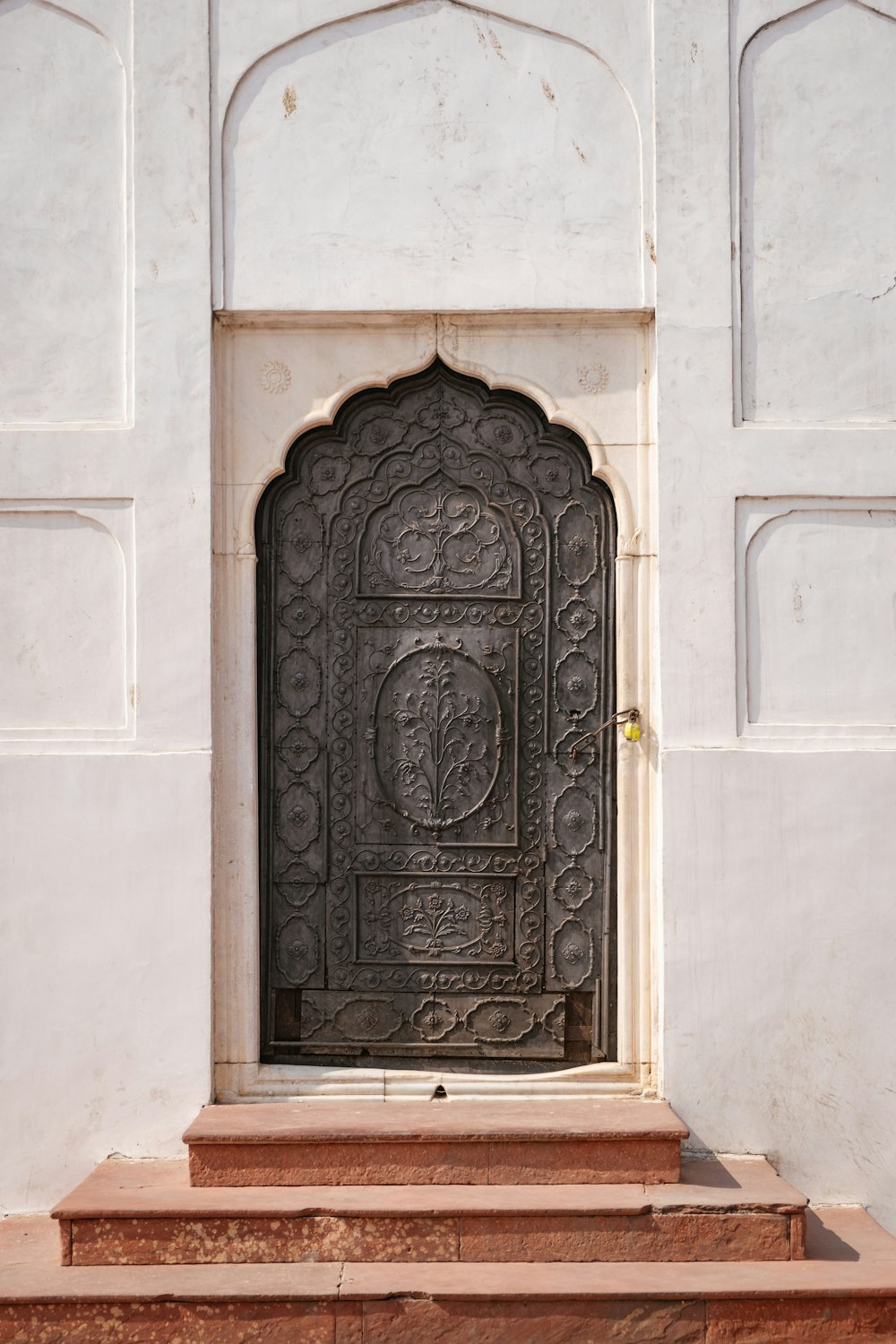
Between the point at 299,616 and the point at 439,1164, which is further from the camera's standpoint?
the point at 299,616

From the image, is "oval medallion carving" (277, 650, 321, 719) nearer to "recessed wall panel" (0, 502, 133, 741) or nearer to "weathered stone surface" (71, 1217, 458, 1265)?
"recessed wall panel" (0, 502, 133, 741)

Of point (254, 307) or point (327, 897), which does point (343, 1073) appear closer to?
point (327, 897)

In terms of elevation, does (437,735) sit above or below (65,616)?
below

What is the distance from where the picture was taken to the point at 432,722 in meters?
4.88

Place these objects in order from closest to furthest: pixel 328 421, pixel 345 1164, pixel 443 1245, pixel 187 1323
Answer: pixel 187 1323 < pixel 443 1245 < pixel 345 1164 < pixel 328 421

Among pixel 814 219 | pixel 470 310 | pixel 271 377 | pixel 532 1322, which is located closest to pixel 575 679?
pixel 470 310

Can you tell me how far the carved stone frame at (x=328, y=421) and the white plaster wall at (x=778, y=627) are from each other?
17cm

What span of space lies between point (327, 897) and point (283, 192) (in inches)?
104

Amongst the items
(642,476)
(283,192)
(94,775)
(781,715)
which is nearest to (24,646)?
(94,775)

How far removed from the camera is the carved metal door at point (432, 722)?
15.9ft

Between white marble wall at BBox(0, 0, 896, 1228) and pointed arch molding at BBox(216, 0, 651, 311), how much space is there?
0.04ft

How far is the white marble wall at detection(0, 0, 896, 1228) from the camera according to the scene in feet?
15.1

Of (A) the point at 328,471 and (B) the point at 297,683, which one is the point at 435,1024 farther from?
(A) the point at 328,471

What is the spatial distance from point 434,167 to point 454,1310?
12.8ft
